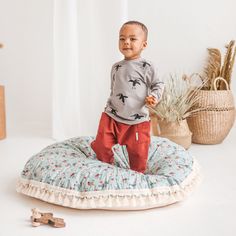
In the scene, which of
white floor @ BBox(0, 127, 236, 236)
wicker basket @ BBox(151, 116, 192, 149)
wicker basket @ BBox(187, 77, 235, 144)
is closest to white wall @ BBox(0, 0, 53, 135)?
wicker basket @ BBox(151, 116, 192, 149)

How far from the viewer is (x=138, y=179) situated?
5.36 feet

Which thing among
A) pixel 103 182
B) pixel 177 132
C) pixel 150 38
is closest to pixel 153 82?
pixel 103 182

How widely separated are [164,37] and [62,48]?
0.64m

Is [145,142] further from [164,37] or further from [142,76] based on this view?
[164,37]

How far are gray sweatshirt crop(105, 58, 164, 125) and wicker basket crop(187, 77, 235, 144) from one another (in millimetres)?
917

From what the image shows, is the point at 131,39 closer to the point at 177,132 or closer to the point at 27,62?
the point at 177,132

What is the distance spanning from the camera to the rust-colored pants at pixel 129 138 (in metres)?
1.80

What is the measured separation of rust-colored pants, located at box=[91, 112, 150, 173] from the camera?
180cm

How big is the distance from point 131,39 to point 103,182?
49cm

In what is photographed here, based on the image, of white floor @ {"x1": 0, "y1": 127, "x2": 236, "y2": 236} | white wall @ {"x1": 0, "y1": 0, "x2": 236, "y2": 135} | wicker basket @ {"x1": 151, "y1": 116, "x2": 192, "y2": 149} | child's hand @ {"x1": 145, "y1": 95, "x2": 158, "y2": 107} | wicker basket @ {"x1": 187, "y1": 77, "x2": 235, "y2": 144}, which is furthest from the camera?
white wall @ {"x1": 0, "y1": 0, "x2": 236, "y2": 135}

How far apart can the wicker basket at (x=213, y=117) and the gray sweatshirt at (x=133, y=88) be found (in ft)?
3.01

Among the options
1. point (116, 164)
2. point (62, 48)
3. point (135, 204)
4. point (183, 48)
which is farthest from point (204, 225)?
point (183, 48)

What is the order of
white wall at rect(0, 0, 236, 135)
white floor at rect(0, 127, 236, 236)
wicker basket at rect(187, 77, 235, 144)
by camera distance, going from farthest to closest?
white wall at rect(0, 0, 236, 135), wicker basket at rect(187, 77, 235, 144), white floor at rect(0, 127, 236, 236)

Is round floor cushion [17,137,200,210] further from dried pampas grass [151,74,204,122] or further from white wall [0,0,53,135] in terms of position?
white wall [0,0,53,135]
